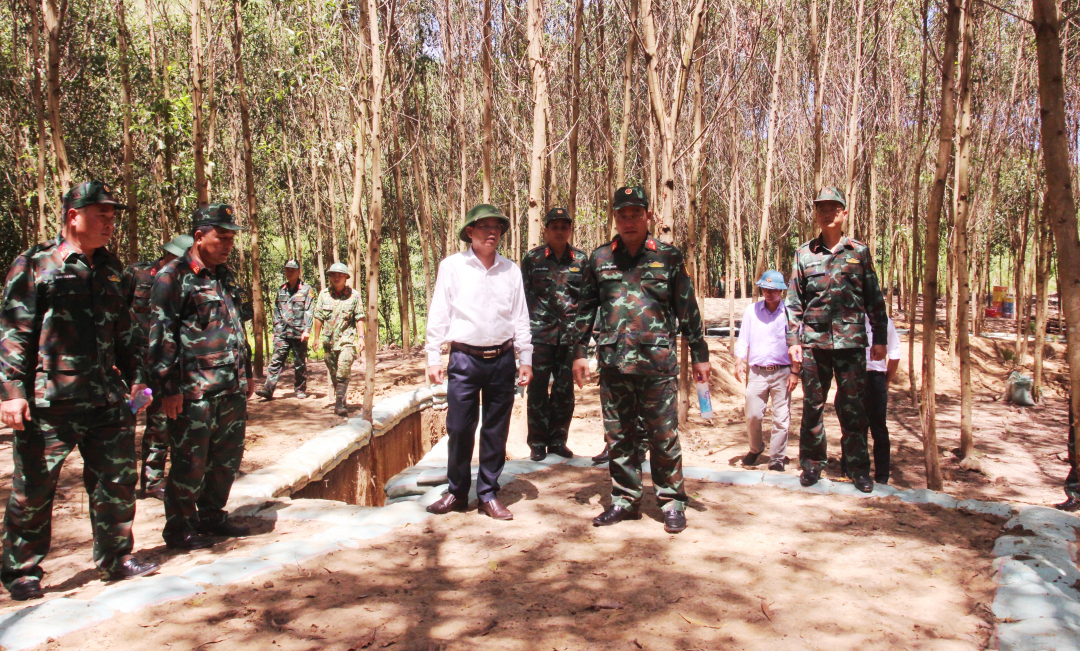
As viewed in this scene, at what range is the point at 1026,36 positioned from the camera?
36.0ft

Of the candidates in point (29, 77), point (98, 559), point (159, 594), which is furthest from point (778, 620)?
point (29, 77)

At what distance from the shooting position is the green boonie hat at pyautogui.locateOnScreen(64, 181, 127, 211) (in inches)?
132

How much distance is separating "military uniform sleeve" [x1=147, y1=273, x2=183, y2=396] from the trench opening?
213cm

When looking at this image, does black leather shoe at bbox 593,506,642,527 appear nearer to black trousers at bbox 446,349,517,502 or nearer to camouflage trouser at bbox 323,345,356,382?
black trousers at bbox 446,349,517,502

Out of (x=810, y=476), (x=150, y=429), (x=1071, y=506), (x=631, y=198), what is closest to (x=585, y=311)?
(x=631, y=198)

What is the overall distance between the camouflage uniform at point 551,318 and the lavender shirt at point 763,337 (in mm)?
1552

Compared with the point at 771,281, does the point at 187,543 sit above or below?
below

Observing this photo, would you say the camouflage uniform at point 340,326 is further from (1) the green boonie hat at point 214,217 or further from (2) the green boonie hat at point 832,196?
(2) the green boonie hat at point 832,196

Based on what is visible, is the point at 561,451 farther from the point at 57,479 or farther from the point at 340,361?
the point at 340,361

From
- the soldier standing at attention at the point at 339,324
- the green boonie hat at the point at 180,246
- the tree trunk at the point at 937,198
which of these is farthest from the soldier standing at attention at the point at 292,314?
the tree trunk at the point at 937,198

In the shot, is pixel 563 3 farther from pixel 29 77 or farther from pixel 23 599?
pixel 23 599

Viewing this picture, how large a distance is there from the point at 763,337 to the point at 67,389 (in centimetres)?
488

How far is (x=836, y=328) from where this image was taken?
4.75 m

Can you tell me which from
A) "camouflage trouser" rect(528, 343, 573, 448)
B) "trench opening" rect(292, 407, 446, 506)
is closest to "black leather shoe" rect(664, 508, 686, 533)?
"camouflage trouser" rect(528, 343, 573, 448)
